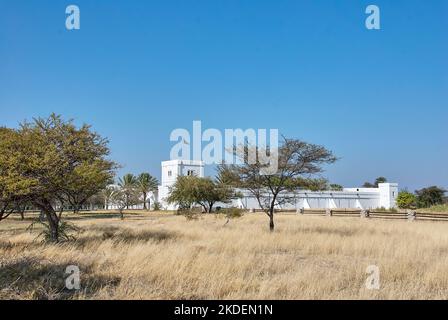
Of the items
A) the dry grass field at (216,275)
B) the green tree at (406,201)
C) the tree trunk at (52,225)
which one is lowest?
the green tree at (406,201)

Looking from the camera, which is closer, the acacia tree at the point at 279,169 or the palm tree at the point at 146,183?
the acacia tree at the point at 279,169

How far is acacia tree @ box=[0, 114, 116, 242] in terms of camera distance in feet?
47.9

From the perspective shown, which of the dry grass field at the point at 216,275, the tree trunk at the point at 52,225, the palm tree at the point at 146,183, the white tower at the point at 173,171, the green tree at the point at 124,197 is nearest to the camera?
the dry grass field at the point at 216,275

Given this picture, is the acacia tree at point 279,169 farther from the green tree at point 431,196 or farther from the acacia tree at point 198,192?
the green tree at point 431,196

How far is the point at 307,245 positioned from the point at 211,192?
154 ft

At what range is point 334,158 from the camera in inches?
953

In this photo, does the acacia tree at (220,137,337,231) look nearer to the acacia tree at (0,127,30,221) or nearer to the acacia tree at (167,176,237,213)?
the acacia tree at (0,127,30,221)

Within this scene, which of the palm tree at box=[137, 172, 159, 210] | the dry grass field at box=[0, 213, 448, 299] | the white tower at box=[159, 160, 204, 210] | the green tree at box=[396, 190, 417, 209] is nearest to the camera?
the dry grass field at box=[0, 213, 448, 299]

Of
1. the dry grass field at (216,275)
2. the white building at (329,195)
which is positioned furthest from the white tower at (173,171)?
the dry grass field at (216,275)

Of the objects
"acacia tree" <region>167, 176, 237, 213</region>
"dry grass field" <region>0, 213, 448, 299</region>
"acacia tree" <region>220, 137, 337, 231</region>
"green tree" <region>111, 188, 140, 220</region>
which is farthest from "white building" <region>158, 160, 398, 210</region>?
"dry grass field" <region>0, 213, 448, 299</region>

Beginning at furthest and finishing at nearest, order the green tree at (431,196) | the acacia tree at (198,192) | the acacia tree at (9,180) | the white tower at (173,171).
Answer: the white tower at (173,171), the green tree at (431,196), the acacia tree at (198,192), the acacia tree at (9,180)

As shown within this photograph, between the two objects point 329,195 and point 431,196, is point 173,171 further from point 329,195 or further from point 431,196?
point 431,196

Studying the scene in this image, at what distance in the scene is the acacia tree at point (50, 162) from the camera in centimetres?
1461

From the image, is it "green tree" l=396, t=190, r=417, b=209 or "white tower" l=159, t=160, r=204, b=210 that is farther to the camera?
"white tower" l=159, t=160, r=204, b=210
